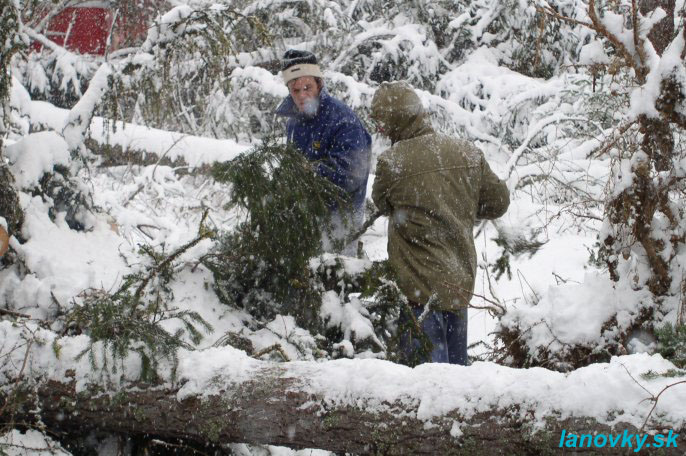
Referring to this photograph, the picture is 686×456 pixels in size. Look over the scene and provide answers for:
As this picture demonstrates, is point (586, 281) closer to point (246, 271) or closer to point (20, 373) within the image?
point (246, 271)

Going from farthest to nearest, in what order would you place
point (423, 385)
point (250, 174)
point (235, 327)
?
point (235, 327) < point (250, 174) < point (423, 385)

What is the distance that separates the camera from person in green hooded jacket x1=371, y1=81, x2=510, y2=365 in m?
Result: 3.19

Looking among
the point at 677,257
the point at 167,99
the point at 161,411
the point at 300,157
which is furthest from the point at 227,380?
the point at 167,99

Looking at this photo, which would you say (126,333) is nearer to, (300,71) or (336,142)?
(336,142)

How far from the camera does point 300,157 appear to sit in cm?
320

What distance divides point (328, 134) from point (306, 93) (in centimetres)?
29

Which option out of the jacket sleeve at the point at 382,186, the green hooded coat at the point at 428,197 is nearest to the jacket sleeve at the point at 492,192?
the green hooded coat at the point at 428,197

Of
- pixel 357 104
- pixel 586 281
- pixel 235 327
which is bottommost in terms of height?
pixel 235 327

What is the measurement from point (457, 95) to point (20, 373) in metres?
7.88

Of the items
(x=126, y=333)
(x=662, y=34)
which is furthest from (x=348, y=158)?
(x=662, y=34)

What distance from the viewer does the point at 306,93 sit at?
374 centimetres

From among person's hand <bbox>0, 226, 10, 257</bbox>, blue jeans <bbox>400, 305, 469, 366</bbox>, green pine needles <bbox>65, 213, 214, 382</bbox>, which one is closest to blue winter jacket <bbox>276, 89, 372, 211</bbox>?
blue jeans <bbox>400, 305, 469, 366</bbox>

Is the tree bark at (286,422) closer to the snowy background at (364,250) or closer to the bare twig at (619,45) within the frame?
the snowy background at (364,250)

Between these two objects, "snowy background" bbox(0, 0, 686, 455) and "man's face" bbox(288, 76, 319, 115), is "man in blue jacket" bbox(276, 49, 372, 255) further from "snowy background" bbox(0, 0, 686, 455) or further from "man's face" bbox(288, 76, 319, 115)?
"snowy background" bbox(0, 0, 686, 455)
